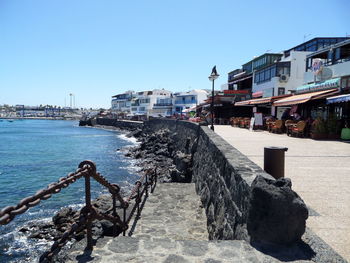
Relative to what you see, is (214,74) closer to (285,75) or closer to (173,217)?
(173,217)

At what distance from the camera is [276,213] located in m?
3.04

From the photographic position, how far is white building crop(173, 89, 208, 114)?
63688 millimetres

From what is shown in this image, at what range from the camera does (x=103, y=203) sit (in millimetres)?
10891

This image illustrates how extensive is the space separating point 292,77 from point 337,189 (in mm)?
27087

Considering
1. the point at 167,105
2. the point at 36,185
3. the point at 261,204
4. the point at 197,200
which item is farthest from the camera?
the point at 167,105

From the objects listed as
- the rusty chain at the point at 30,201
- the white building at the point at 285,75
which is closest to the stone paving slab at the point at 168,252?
the rusty chain at the point at 30,201

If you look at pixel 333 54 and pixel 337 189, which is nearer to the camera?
pixel 337 189

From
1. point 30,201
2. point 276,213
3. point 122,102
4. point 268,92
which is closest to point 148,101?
point 122,102

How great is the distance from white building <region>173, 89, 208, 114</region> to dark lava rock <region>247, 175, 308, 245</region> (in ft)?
194

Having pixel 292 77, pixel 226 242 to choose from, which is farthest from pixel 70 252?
pixel 292 77

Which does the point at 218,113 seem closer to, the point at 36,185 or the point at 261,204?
the point at 36,185

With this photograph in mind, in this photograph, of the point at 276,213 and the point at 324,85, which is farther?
the point at 324,85

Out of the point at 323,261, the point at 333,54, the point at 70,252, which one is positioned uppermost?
the point at 333,54

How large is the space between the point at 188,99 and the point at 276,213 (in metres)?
63.6
